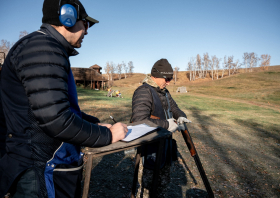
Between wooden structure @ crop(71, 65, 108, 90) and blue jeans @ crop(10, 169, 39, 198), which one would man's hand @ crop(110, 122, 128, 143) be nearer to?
blue jeans @ crop(10, 169, 39, 198)

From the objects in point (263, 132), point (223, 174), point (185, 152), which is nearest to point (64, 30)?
point (223, 174)

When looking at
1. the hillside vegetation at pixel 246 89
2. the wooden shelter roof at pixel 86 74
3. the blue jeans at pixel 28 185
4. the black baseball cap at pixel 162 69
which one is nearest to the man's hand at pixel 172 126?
the black baseball cap at pixel 162 69

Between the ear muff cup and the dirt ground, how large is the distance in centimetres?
336

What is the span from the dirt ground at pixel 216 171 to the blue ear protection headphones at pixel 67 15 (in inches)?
133

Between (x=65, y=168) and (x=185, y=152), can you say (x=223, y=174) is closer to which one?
(x=185, y=152)

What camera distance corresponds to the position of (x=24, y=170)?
1.21m

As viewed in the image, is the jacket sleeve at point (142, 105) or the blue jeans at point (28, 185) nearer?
the blue jeans at point (28, 185)

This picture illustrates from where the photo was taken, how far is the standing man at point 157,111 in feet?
9.47

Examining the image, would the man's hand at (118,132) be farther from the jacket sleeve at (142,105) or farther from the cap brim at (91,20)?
the jacket sleeve at (142,105)

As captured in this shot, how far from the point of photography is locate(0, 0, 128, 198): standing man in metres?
1.07

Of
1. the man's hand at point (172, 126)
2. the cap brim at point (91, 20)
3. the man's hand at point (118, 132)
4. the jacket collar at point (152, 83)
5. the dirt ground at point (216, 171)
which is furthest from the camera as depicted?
the dirt ground at point (216, 171)

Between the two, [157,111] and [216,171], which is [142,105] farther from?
[216,171]

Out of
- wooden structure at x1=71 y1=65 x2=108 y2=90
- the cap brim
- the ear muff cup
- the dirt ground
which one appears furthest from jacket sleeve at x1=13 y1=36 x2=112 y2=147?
wooden structure at x1=71 y1=65 x2=108 y2=90

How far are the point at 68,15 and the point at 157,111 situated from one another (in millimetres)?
2136
